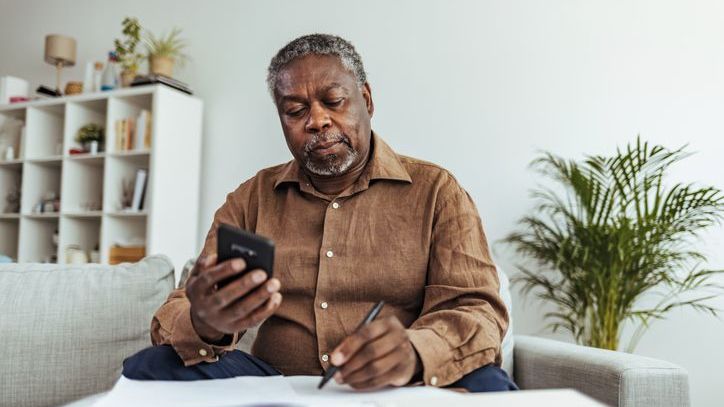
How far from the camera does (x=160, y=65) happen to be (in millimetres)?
3648

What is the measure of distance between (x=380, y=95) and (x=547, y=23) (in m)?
0.86

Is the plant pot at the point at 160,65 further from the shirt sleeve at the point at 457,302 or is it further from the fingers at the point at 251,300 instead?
the fingers at the point at 251,300

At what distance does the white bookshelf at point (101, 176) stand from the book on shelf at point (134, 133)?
0.12ft

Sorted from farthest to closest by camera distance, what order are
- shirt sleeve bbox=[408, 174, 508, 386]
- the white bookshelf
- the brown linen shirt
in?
1. the white bookshelf
2. the brown linen shirt
3. shirt sleeve bbox=[408, 174, 508, 386]

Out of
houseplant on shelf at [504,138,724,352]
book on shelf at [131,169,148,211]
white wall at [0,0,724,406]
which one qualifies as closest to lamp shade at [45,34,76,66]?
white wall at [0,0,724,406]

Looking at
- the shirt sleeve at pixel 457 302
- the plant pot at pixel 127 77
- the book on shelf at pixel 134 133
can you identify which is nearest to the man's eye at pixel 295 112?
the shirt sleeve at pixel 457 302

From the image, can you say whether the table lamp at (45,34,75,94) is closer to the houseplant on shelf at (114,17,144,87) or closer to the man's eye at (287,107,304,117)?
the houseplant on shelf at (114,17,144,87)

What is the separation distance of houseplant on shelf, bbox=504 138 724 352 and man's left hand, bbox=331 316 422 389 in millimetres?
1592

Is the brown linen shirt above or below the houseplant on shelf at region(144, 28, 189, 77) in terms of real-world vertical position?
below

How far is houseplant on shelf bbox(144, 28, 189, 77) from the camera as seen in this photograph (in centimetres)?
366

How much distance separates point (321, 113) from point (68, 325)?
0.76 meters

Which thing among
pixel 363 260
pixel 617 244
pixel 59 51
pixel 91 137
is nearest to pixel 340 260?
pixel 363 260

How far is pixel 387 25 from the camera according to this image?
3.27m

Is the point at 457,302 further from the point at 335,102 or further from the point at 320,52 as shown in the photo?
the point at 320,52
